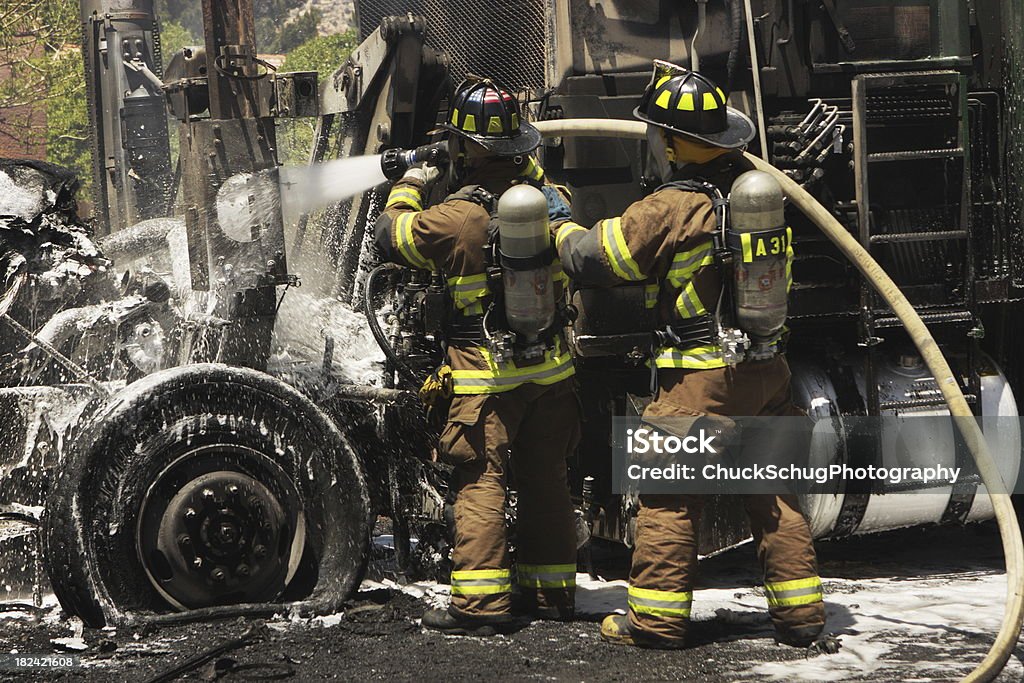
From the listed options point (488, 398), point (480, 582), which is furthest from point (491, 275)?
point (480, 582)

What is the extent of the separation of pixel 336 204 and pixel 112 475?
2.13 metres

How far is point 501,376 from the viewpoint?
4793mm

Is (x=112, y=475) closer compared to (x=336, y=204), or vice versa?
(x=112, y=475)

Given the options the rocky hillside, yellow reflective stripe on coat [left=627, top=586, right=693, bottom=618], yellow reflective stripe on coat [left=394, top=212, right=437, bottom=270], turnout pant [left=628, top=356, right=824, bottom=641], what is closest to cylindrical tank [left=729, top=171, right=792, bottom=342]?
turnout pant [left=628, top=356, right=824, bottom=641]

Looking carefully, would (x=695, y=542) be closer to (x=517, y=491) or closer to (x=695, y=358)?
(x=695, y=358)

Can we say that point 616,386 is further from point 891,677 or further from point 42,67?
point 42,67

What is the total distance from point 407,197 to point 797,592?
6.79ft

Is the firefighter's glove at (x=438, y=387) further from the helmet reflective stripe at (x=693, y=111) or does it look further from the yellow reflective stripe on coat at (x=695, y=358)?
the helmet reflective stripe at (x=693, y=111)

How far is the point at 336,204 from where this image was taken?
6.32 m

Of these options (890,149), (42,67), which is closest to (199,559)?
(890,149)

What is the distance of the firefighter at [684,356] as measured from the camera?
4430 mm

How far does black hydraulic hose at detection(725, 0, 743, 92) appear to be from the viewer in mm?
5254

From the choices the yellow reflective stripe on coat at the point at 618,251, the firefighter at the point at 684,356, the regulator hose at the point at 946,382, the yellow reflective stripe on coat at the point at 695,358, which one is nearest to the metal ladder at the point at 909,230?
the regulator hose at the point at 946,382

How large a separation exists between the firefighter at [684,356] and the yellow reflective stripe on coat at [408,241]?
22.1 inches
